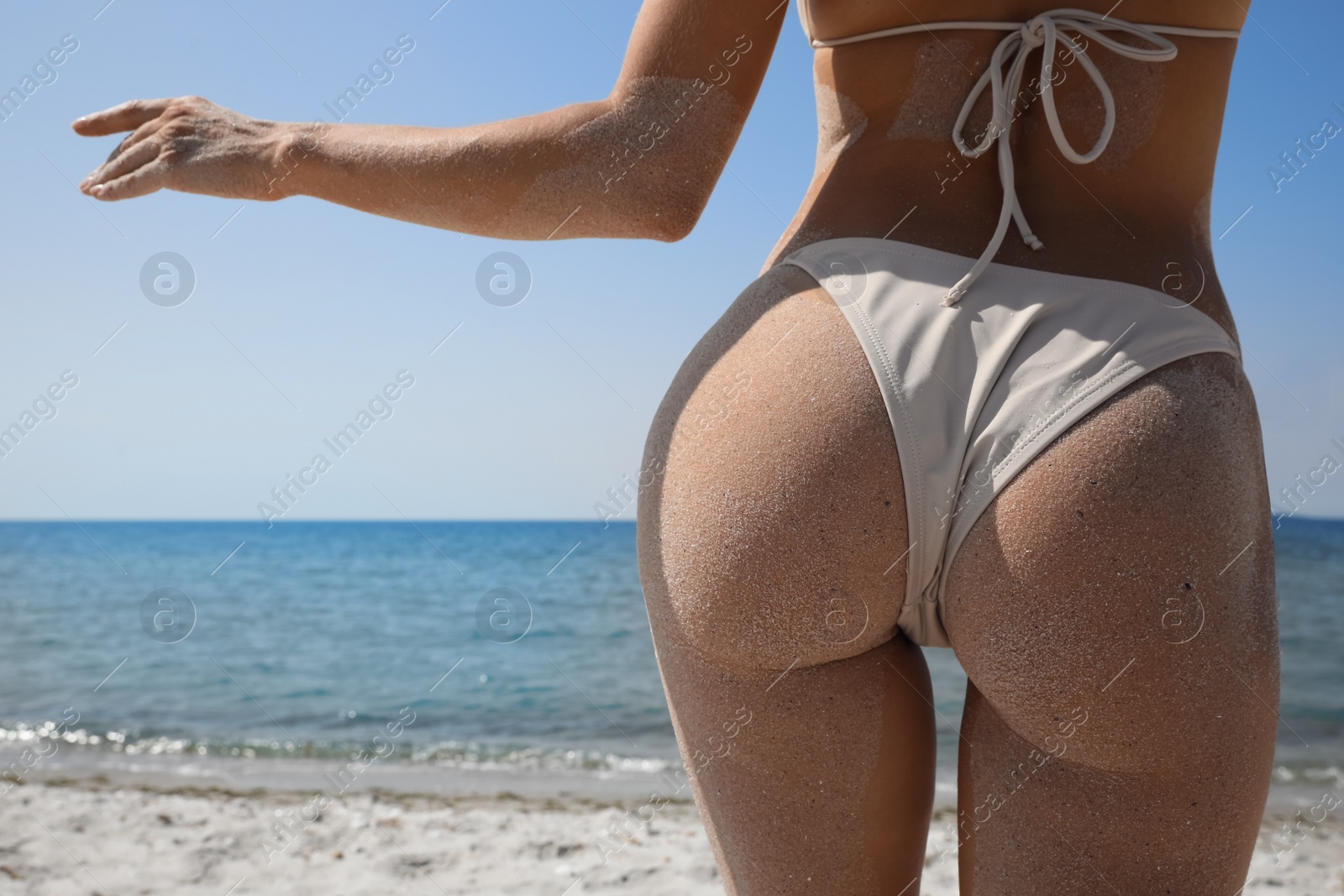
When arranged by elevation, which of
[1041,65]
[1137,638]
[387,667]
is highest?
[1041,65]

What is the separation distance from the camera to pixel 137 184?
1.07 meters

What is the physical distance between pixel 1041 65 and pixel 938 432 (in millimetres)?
414

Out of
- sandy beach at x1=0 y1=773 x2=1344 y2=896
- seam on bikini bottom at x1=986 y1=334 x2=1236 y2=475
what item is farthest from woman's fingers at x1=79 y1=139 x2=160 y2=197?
sandy beach at x1=0 y1=773 x2=1344 y2=896

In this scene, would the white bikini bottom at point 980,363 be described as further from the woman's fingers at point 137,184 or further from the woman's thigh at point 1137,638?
the woman's fingers at point 137,184

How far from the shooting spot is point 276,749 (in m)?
6.31

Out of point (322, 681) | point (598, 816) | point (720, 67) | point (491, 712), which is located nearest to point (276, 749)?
point (491, 712)

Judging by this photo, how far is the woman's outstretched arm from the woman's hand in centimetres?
2

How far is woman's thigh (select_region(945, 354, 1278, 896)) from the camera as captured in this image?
28.1 inches

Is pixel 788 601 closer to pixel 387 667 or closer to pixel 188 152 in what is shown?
pixel 188 152

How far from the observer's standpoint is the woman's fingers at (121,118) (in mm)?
1108

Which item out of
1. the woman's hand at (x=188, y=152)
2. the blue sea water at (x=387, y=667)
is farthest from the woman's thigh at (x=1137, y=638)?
the blue sea water at (x=387, y=667)

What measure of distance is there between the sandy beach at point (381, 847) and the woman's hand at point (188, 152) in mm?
3262

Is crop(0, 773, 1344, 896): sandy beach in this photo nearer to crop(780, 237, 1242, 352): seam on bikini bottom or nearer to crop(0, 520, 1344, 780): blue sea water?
crop(0, 520, 1344, 780): blue sea water

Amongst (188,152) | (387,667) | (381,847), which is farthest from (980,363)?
(387,667)
